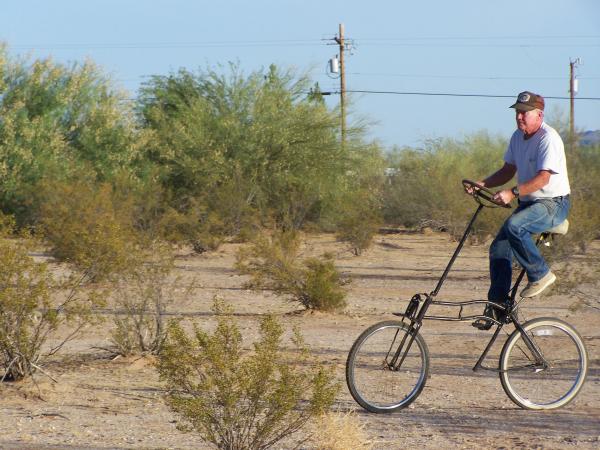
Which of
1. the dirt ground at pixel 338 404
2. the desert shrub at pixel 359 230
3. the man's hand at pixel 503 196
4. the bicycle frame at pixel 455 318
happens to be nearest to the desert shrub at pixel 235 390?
the dirt ground at pixel 338 404

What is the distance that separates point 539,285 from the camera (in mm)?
7258

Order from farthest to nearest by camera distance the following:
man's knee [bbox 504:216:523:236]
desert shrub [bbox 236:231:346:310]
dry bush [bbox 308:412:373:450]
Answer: desert shrub [bbox 236:231:346:310] → man's knee [bbox 504:216:523:236] → dry bush [bbox 308:412:373:450]

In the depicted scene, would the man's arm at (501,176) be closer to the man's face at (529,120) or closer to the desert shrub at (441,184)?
the man's face at (529,120)

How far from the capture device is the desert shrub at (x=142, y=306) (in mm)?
10031

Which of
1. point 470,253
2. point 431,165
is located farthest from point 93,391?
point 431,165

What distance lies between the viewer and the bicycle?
7.11 meters

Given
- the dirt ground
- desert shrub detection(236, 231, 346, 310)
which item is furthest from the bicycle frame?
desert shrub detection(236, 231, 346, 310)

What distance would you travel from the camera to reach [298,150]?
33.9 m

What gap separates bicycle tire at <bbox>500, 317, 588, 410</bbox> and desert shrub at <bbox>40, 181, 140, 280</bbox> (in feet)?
13.4

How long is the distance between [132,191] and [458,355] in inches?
702

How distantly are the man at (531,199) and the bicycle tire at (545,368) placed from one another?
0.95 feet

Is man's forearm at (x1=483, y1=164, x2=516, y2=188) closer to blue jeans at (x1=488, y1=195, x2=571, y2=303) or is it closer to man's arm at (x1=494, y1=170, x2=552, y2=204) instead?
blue jeans at (x1=488, y1=195, x2=571, y2=303)

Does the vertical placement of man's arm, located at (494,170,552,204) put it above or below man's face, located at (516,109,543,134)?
below

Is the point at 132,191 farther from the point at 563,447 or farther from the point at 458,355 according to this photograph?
the point at 563,447
